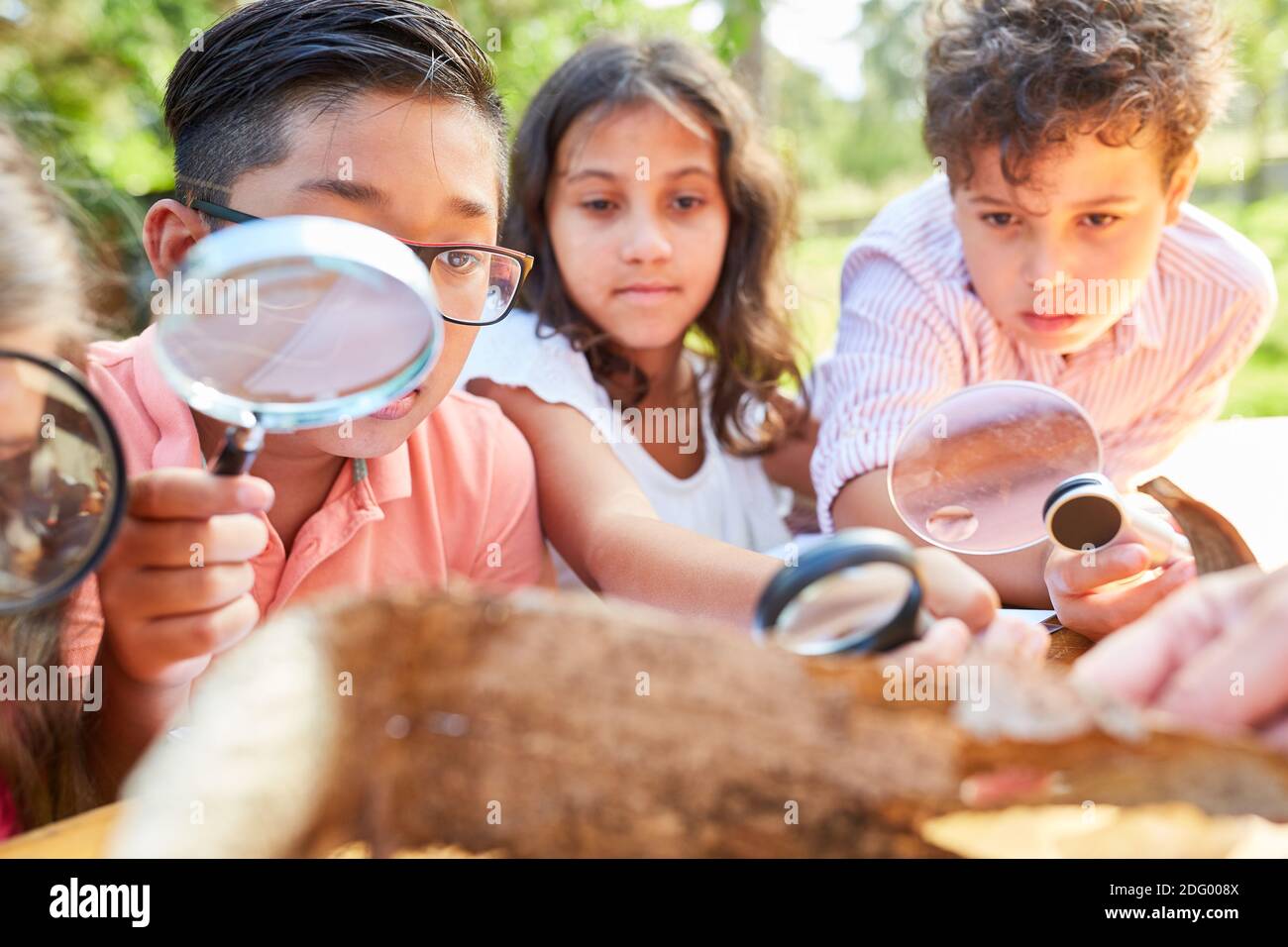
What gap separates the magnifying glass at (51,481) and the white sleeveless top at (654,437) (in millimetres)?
1303

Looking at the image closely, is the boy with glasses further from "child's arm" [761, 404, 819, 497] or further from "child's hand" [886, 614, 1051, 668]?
"child's arm" [761, 404, 819, 497]

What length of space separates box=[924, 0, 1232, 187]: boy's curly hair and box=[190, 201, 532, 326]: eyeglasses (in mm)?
942

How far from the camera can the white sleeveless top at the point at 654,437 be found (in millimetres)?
2199

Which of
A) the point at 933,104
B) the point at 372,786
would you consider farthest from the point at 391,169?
the point at 933,104

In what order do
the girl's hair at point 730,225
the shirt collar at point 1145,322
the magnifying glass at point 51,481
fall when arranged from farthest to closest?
the girl's hair at point 730,225, the shirt collar at point 1145,322, the magnifying glass at point 51,481

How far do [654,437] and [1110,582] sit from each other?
3.95ft

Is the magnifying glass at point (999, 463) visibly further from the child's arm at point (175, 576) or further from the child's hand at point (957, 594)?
the child's arm at point (175, 576)

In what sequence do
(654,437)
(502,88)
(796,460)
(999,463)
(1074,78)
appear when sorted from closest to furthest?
(999,463) < (1074,78) < (502,88) < (654,437) < (796,460)

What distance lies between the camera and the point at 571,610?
0.73 meters

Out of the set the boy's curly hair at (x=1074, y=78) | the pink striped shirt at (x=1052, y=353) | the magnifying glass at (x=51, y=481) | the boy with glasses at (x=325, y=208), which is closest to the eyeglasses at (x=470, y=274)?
the boy with glasses at (x=325, y=208)

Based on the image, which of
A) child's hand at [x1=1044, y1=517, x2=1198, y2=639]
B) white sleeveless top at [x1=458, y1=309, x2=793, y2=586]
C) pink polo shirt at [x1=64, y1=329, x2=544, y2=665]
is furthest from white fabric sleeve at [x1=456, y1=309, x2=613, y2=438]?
child's hand at [x1=1044, y1=517, x2=1198, y2=639]

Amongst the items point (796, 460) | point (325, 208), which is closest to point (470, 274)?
point (325, 208)

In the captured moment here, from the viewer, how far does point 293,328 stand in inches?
36.6

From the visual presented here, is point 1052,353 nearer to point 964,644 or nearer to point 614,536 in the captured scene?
point 614,536
